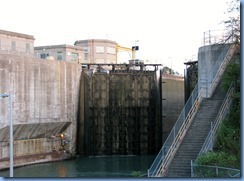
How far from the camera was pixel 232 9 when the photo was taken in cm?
1844

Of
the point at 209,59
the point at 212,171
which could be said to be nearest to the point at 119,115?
the point at 209,59

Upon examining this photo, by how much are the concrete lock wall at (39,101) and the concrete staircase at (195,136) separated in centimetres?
1103

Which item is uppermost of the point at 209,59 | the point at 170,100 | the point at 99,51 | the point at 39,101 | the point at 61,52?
the point at 99,51

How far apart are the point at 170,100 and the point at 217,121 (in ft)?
55.3

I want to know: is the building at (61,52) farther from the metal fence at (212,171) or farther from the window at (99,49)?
the metal fence at (212,171)

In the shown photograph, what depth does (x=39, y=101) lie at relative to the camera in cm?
2612

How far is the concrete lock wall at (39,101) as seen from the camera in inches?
963

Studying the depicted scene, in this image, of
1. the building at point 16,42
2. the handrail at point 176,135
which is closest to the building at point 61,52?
the building at point 16,42

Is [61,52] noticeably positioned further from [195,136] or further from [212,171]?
[212,171]

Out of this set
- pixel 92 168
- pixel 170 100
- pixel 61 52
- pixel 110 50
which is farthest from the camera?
pixel 110 50

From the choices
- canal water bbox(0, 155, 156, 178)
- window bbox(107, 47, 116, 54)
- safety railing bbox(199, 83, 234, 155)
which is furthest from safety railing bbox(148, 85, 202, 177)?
window bbox(107, 47, 116, 54)

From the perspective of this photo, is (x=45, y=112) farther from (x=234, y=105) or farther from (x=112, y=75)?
(x=234, y=105)

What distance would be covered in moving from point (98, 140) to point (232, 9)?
13.7 metres

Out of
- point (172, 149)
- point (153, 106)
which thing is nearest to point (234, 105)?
point (172, 149)
